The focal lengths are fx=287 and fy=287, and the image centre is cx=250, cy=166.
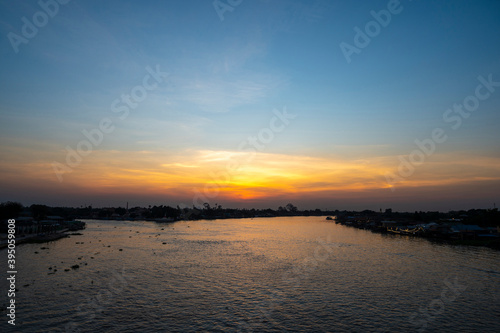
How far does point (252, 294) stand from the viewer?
3262cm

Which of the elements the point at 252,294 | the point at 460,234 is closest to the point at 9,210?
the point at 252,294

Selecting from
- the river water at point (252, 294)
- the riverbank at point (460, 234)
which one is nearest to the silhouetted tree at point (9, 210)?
the river water at point (252, 294)

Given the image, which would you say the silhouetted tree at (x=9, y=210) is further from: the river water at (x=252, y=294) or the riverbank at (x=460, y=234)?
the riverbank at (x=460, y=234)

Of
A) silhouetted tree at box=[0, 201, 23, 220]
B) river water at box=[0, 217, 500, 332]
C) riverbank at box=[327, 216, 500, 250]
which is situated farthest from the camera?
silhouetted tree at box=[0, 201, 23, 220]

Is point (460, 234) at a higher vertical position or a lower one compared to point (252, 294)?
lower

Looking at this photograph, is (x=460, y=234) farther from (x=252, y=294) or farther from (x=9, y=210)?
(x=9, y=210)

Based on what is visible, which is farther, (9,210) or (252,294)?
(9,210)

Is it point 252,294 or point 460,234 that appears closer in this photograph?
point 252,294

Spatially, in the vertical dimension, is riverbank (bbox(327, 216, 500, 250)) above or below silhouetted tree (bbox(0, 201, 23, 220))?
below

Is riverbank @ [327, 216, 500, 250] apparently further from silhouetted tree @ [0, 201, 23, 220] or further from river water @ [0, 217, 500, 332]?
silhouetted tree @ [0, 201, 23, 220]

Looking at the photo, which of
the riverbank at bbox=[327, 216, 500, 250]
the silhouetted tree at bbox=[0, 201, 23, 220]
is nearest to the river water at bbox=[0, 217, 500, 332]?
the riverbank at bbox=[327, 216, 500, 250]

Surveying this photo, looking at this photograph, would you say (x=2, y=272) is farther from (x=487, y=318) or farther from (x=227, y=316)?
(x=487, y=318)

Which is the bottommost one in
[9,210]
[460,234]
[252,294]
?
[460,234]

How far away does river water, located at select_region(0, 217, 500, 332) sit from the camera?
24.8 meters
